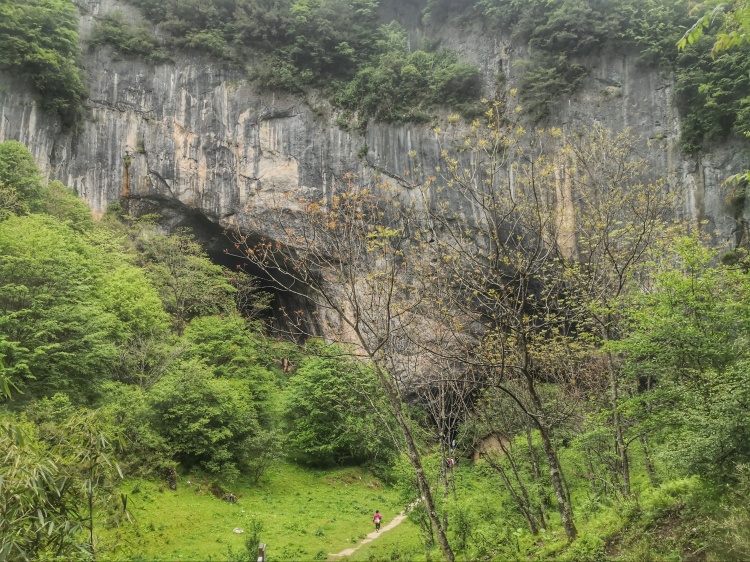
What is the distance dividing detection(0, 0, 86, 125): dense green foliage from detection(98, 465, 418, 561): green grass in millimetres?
23750

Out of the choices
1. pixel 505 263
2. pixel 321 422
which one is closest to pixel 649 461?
pixel 505 263

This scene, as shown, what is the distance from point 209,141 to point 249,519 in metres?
23.8

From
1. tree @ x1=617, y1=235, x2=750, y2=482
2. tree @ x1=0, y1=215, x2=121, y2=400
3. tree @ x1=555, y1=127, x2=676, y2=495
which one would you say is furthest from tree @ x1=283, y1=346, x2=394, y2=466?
tree @ x1=617, y1=235, x2=750, y2=482

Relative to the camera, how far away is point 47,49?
1166 inches

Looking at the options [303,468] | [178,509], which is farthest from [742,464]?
[303,468]

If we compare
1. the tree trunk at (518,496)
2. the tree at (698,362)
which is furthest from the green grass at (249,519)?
the tree at (698,362)

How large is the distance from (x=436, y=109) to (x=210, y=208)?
14.4 meters

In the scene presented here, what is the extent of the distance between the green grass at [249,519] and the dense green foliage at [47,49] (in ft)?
77.9

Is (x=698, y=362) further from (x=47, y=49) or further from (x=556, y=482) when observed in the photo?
(x=47, y=49)

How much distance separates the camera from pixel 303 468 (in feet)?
74.9

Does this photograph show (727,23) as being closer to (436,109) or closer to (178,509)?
(178,509)

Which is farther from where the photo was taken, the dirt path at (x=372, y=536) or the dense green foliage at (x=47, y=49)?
the dense green foliage at (x=47, y=49)

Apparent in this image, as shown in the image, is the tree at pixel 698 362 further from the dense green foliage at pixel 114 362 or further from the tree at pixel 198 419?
the tree at pixel 198 419

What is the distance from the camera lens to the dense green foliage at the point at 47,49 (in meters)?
28.2
